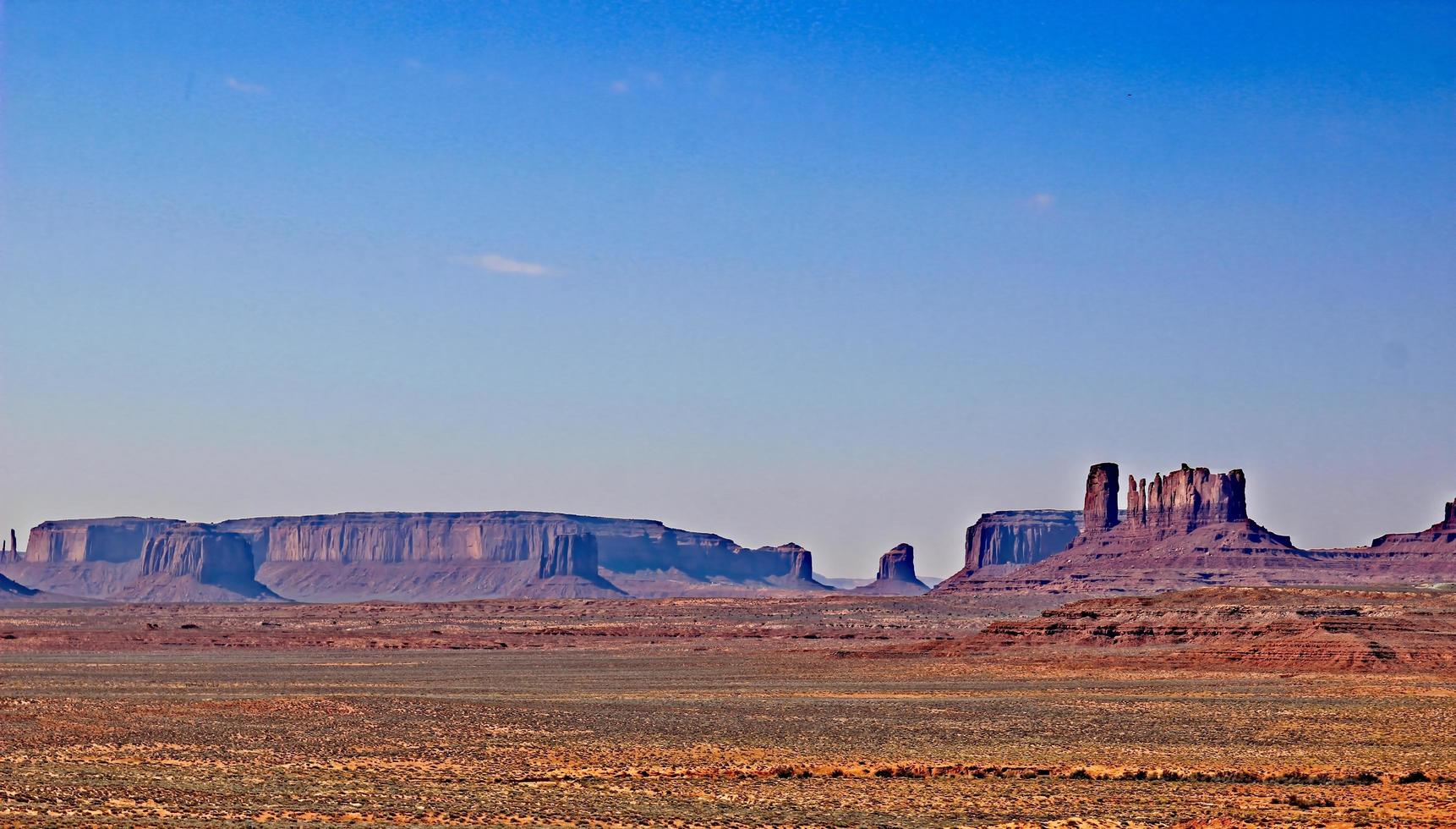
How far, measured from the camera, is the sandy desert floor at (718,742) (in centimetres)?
2772

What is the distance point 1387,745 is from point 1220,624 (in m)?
42.9

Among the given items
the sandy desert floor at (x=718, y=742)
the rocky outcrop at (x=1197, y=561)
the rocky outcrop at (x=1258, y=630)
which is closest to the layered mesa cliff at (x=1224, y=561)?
the rocky outcrop at (x=1197, y=561)

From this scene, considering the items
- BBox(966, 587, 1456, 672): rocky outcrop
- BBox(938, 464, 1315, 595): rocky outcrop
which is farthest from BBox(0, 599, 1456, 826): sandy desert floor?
BBox(938, 464, 1315, 595): rocky outcrop

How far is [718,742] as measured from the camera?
39.2m

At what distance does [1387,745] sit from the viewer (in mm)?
38719

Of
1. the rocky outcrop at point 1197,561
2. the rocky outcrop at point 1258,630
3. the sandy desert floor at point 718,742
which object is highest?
the rocky outcrop at point 1197,561

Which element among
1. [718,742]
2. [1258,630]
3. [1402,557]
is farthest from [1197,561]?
[718,742]

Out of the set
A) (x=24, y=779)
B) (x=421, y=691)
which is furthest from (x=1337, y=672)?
(x=24, y=779)

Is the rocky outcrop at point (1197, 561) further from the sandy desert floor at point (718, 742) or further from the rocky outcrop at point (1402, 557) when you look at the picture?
the sandy desert floor at point (718, 742)

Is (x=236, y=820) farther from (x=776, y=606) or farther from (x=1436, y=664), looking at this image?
(x=776, y=606)

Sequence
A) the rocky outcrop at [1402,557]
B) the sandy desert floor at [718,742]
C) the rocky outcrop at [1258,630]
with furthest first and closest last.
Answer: the rocky outcrop at [1402,557] < the rocky outcrop at [1258,630] < the sandy desert floor at [718,742]

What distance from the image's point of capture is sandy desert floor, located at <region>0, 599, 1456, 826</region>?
27.7m

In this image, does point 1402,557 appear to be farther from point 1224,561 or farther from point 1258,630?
point 1258,630

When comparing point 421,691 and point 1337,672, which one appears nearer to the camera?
point 421,691
